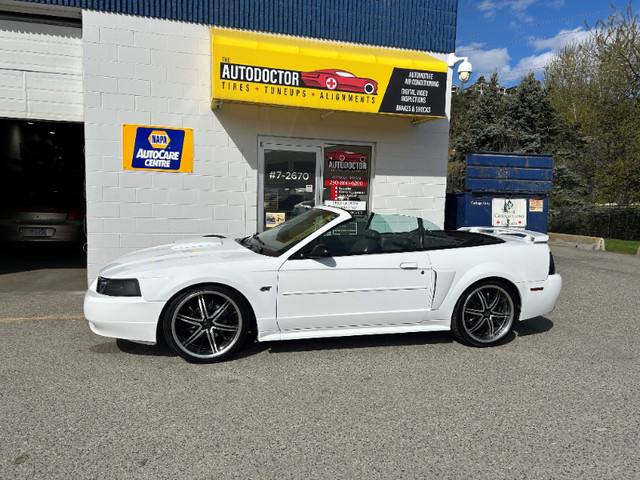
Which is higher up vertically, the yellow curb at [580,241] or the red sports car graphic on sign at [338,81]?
the red sports car graphic on sign at [338,81]

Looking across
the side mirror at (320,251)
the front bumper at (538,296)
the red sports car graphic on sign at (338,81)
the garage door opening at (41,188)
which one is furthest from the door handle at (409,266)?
the garage door opening at (41,188)

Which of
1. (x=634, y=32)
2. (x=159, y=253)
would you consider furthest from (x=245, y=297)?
(x=634, y=32)

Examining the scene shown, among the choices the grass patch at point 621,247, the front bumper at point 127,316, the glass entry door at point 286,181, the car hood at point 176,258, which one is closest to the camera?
the front bumper at point 127,316

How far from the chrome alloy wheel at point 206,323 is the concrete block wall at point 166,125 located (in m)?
3.82

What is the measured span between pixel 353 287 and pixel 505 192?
6.22m

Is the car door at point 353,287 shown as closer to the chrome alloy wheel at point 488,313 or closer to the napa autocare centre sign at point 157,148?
the chrome alloy wheel at point 488,313

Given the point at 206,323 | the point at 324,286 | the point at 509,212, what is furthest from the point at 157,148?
the point at 509,212

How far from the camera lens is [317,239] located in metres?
4.25

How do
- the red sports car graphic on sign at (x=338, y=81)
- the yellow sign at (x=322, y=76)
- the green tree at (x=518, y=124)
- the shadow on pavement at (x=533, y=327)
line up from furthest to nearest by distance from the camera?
1. the green tree at (x=518, y=124)
2. the red sports car graphic on sign at (x=338, y=81)
3. the yellow sign at (x=322, y=76)
4. the shadow on pavement at (x=533, y=327)

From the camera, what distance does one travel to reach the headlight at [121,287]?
387 centimetres

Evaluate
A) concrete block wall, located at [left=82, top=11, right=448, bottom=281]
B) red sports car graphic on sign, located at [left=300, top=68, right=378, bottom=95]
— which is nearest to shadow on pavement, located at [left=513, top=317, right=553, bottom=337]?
red sports car graphic on sign, located at [left=300, top=68, right=378, bottom=95]

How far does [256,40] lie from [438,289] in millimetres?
4845

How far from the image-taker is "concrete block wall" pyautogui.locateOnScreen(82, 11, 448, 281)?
705cm

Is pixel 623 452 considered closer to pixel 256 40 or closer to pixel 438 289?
pixel 438 289
